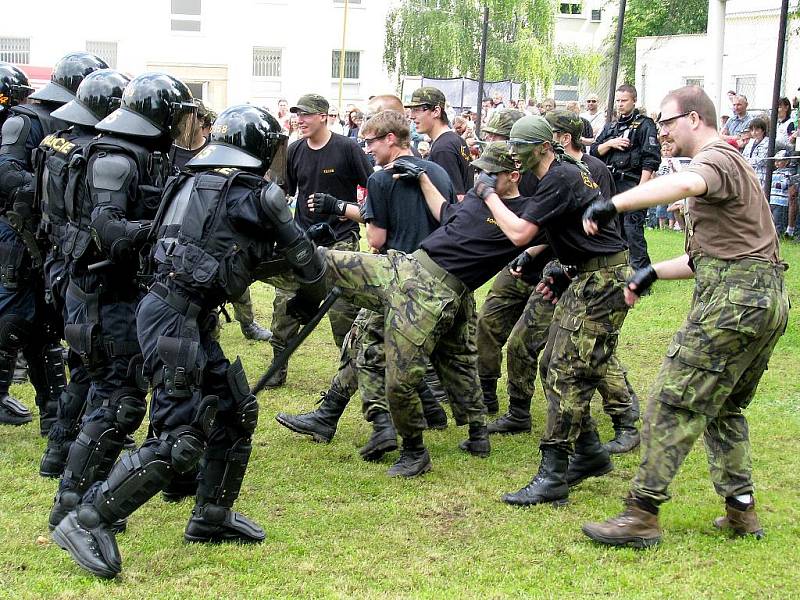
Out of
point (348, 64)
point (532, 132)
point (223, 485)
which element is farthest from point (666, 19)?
point (223, 485)

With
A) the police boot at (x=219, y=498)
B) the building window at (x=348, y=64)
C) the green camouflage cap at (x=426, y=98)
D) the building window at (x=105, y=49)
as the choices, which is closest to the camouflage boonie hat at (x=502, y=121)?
the green camouflage cap at (x=426, y=98)

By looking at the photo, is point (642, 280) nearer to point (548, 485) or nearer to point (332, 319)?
point (548, 485)

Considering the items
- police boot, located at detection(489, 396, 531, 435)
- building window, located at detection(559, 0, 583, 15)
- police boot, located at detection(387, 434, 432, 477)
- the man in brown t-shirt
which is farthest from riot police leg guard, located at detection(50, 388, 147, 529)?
building window, located at detection(559, 0, 583, 15)

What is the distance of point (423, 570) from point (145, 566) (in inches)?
52.0

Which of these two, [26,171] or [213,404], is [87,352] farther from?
[26,171]

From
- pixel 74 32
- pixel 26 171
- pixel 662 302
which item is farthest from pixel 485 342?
pixel 74 32

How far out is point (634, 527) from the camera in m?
5.11

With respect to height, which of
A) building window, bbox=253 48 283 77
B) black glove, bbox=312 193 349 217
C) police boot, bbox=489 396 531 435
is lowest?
police boot, bbox=489 396 531 435

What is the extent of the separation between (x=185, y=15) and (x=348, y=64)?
634 centimetres

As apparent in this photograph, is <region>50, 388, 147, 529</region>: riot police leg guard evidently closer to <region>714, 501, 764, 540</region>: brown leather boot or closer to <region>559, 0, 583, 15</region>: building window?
<region>714, 501, 764, 540</region>: brown leather boot

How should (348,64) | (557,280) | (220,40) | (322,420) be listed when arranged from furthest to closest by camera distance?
(348,64) < (220,40) < (322,420) < (557,280)

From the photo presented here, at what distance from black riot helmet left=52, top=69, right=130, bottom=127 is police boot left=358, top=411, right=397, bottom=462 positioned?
8.47 ft

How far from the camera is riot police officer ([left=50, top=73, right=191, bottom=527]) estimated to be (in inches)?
205

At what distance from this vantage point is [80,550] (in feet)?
15.4
